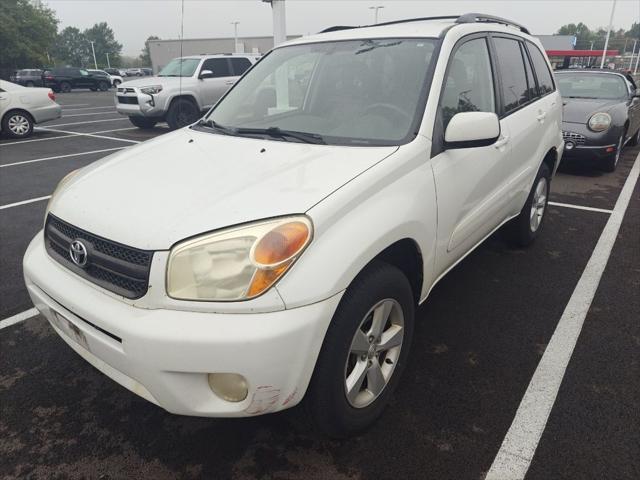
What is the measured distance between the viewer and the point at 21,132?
10945 millimetres

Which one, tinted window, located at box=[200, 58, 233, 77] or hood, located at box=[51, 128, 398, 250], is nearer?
hood, located at box=[51, 128, 398, 250]

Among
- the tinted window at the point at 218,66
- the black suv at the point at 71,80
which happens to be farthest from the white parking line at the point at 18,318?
the black suv at the point at 71,80

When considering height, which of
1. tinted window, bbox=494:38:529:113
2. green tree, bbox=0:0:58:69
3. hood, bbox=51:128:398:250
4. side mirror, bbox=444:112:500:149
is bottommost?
hood, bbox=51:128:398:250

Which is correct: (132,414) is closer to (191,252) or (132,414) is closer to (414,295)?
(191,252)

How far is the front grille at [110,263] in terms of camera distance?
1705 mm

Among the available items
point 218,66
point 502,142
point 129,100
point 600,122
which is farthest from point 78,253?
point 218,66

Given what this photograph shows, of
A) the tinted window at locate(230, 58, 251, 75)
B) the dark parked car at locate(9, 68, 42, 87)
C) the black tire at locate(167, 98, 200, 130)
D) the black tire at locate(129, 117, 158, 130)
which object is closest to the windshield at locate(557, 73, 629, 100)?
the black tire at locate(167, 98, 200, 130)

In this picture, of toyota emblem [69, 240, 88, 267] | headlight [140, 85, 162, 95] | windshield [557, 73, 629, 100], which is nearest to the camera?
toyota emblem [69, 240, 88, 267]

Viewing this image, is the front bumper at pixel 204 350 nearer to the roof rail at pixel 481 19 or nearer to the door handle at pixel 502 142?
the door handle at pixel 502 142

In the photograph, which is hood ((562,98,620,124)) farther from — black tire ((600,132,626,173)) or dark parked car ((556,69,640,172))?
black tire ((600,132,626,173))

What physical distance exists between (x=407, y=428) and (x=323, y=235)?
1091 millimetres

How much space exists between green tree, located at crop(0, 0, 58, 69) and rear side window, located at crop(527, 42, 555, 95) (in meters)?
51.0

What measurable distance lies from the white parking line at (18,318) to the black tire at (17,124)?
9522 mm

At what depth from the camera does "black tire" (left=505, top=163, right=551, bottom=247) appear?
391 cm
